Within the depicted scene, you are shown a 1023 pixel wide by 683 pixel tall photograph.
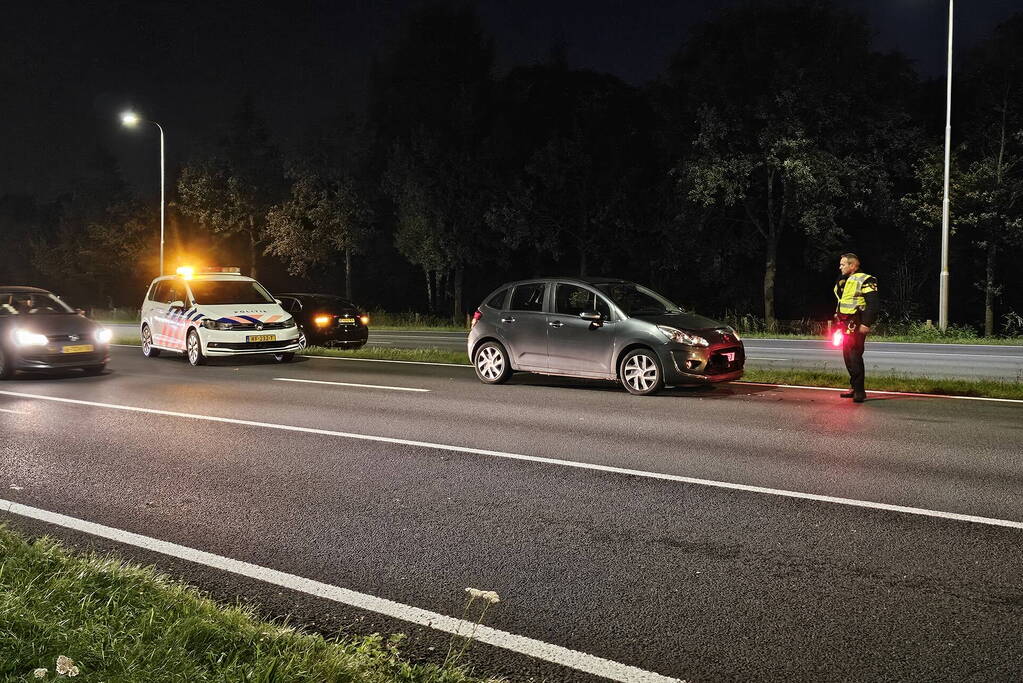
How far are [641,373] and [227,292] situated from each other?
380 inches

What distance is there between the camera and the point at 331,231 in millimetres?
44250

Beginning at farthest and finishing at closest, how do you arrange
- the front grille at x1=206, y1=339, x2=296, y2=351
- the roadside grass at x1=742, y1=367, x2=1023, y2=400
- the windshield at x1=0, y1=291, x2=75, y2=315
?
the front grille at x1=206, y1=339, x2=296, y2=351, the windshield at x1=0, y1=291, x2=75, y2=315, the roadside grass at x1=742, y1=367, x2=1023, y2=400

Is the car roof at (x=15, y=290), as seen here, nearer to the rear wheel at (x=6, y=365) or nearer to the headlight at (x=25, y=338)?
the headlight at (x=25, y=338)

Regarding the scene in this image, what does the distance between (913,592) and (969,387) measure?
9.74 meters

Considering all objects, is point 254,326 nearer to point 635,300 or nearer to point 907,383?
point 635,300

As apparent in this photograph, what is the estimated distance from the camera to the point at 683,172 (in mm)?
32562

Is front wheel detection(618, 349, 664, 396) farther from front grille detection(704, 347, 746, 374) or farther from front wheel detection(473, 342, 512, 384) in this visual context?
front wheel detection(473, 342, 512, 384)

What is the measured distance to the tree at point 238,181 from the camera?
48656mm

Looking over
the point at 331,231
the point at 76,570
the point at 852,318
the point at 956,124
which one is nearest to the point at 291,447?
the point at 76,570

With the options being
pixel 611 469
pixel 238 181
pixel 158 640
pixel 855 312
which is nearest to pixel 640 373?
pixel 855 312

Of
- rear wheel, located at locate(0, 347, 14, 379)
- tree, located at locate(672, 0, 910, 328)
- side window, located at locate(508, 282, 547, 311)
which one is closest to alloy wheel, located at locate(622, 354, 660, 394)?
side window, located at locate(508, 282, 547, 311)

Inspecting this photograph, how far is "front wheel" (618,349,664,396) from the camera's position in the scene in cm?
1253

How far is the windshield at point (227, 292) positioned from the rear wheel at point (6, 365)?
3.75 meters

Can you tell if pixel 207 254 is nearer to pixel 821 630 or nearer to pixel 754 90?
pixel 754 90
